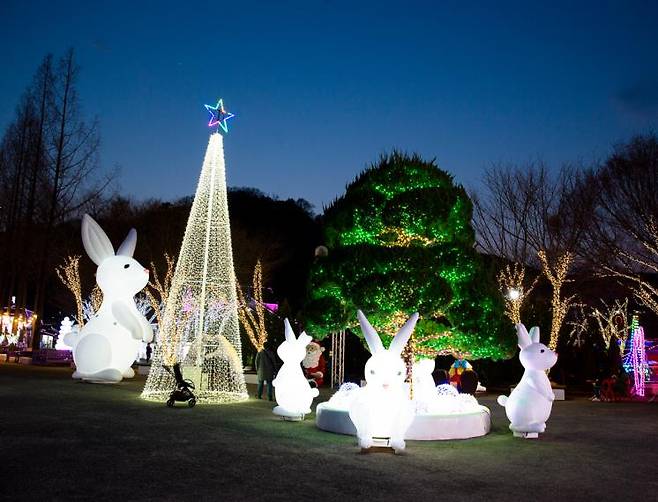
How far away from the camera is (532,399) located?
10.1m

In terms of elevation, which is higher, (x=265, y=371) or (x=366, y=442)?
(x=265, y=371)

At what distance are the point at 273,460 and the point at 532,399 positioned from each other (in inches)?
185

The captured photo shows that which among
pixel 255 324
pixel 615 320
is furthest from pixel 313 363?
pixel 615 320

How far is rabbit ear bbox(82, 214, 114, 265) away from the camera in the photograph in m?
17.2

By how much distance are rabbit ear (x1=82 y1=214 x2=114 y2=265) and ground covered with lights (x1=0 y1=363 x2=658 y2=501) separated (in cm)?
596

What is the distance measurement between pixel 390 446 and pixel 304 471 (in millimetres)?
1919

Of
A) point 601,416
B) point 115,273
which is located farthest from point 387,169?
point 115,273

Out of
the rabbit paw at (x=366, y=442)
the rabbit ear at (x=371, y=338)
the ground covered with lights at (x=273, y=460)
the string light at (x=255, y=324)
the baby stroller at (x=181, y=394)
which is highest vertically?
the string light at (x=255, y=324)

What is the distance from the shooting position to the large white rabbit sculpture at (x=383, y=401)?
8.44 m

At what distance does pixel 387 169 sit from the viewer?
36.8 feet

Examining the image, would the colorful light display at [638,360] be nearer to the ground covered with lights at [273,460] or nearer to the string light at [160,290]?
the ground covered with lights at [273,460]

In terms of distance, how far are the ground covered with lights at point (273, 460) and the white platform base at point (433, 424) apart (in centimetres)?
26

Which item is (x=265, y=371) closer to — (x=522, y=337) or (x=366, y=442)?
(x=522, y=337)

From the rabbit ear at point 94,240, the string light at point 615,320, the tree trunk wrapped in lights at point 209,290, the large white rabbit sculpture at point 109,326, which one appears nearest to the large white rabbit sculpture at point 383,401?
the tree trunk wrapped in lights at point 209,290
